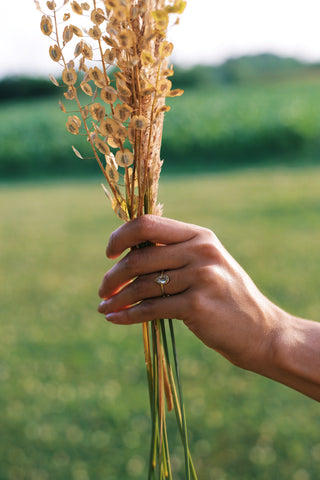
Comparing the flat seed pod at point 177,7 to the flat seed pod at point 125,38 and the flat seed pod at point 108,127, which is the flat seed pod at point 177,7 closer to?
the flat seed pod at point 125,38

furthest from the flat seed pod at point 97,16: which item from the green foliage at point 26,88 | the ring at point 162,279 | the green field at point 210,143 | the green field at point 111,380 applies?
the green foliage at point 26,88

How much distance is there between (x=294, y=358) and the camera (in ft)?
3.60

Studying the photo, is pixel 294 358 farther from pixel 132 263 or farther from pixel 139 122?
pixel 139 122

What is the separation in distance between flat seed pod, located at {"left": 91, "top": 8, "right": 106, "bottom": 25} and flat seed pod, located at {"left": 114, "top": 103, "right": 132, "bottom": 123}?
0.46 ft

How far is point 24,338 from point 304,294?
2410 millimetres

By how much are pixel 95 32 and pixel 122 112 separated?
5.5 inches

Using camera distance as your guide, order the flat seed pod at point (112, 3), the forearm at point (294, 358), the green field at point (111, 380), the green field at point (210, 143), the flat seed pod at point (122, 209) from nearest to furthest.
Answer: the flat seed pod at point (112, 3) → the flat seed pod at point (122, 209) → the forearm at point (294, 358) → the green field at point (111, 380) → the green field at point (210, 143)

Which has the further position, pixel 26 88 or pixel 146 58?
pixel 26 88

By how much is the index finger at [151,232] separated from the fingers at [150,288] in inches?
2.5

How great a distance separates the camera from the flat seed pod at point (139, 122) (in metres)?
0.83

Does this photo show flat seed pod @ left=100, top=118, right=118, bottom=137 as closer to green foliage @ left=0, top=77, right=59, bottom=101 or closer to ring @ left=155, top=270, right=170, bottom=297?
ring @ left=155, top=270, right=170, bottom=297

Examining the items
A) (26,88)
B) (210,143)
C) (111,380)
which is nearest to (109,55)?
(111,380)

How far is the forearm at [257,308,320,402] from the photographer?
1088 millimetres

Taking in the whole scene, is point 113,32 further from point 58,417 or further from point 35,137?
point 35,137
